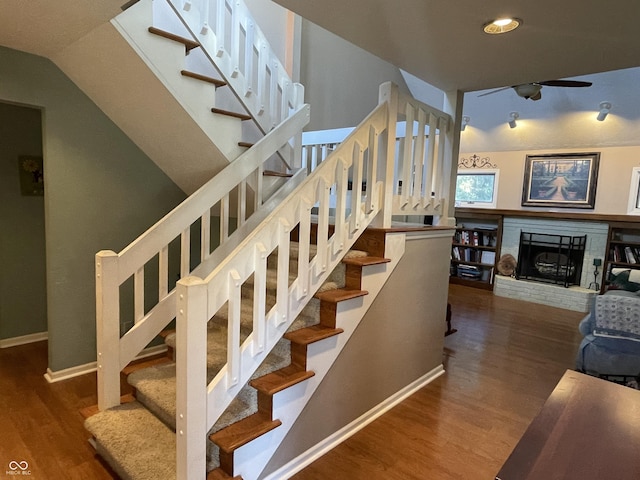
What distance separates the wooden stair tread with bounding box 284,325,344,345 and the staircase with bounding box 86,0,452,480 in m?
0.01

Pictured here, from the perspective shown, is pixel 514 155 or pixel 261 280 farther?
pixel 514 155

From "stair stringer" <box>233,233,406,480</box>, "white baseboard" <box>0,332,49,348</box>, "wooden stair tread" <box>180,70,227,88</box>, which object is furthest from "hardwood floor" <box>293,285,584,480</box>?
"white baseboard" <box>0,332,49,348</box>

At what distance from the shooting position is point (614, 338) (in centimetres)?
289

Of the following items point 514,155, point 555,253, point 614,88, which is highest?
point 614,88

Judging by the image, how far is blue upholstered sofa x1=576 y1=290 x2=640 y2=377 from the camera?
2811 mm

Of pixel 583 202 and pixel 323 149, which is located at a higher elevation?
pixel 323 149

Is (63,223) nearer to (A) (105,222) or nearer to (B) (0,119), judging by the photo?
(A) (105,222)

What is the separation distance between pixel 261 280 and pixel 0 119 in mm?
3163

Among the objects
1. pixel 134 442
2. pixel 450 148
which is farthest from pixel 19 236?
pixel 450 148

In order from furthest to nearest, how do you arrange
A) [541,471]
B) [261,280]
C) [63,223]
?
[63,223] < [261,280] < [541,471]

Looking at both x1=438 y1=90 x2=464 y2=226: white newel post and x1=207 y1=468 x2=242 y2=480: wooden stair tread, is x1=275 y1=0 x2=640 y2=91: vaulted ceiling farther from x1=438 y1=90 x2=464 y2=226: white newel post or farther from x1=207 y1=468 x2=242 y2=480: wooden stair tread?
x1=207 y1=468 x2=242 y2=480: wooden stair tread

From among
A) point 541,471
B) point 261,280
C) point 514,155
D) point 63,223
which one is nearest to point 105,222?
point 63,223

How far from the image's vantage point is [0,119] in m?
3.12

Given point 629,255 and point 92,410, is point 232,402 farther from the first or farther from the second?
point 629,255
